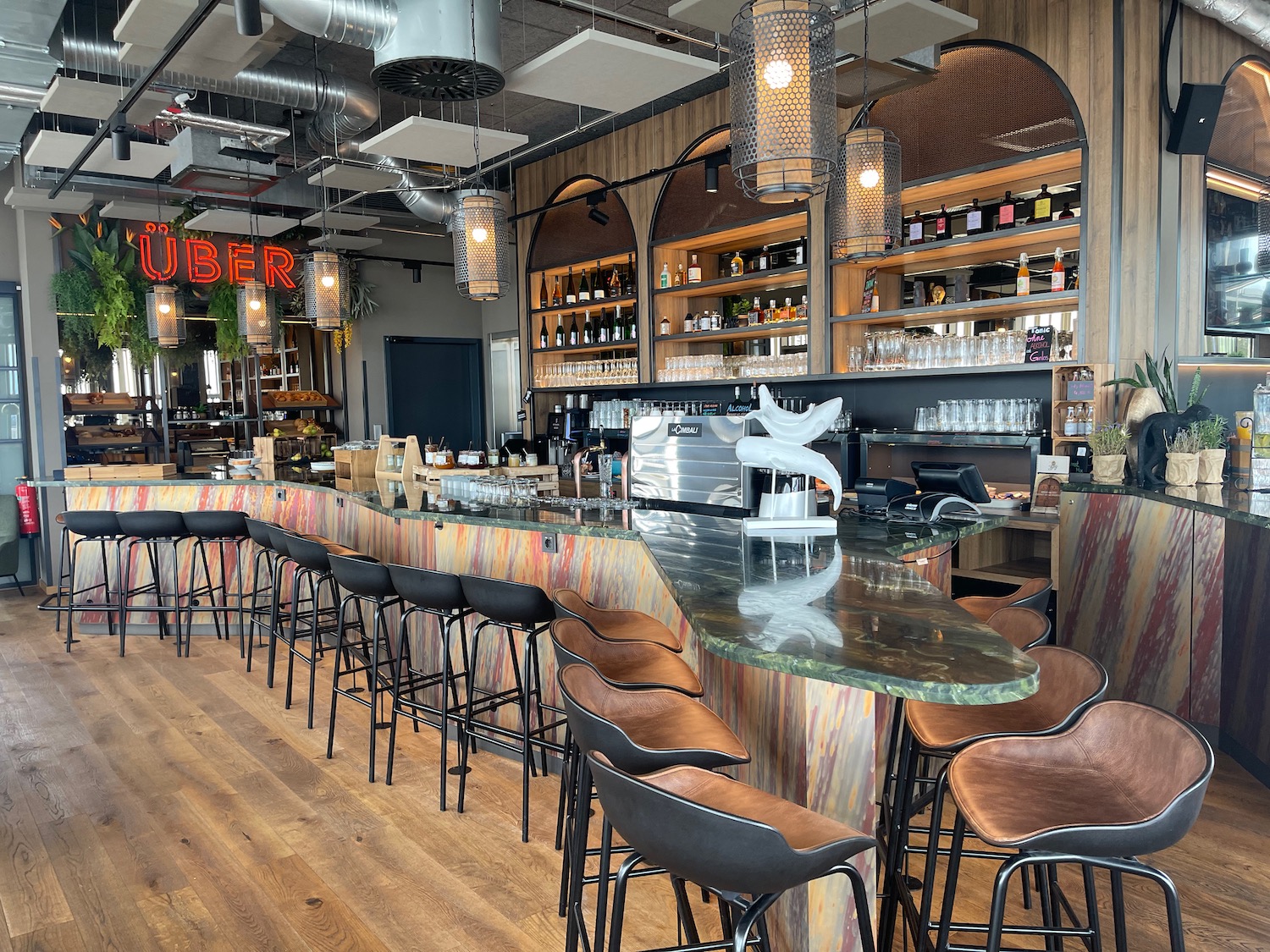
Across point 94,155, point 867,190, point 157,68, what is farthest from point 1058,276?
point 94,155

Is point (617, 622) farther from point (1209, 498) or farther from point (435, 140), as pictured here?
point (435, 140)

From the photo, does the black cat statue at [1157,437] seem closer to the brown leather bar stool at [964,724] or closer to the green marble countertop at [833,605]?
the green marble countertop at [833,605]

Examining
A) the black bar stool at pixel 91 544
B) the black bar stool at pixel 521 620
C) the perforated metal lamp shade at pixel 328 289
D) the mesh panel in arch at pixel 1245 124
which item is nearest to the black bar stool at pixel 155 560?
the black bar stool at pixel 91 544

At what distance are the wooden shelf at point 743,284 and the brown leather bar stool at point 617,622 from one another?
153 inches

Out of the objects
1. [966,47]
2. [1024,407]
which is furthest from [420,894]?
[966,47]

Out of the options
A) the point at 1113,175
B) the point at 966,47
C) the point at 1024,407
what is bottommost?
the point at 1024,407

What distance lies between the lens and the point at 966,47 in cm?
511

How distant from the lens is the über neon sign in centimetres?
837

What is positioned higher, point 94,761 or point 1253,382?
point 1253,382

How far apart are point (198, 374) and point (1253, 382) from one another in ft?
30.2

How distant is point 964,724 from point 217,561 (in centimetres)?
564

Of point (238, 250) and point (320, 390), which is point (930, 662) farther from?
point (320, 390)

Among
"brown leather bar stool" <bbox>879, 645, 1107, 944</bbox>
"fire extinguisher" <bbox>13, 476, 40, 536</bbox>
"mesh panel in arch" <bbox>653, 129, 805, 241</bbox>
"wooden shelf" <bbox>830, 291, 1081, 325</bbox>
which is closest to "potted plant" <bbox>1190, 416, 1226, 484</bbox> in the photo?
"wooden shelf" <bbox>830, 291, 1081, 325</bbox>

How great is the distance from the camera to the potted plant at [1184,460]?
4.01 metres
